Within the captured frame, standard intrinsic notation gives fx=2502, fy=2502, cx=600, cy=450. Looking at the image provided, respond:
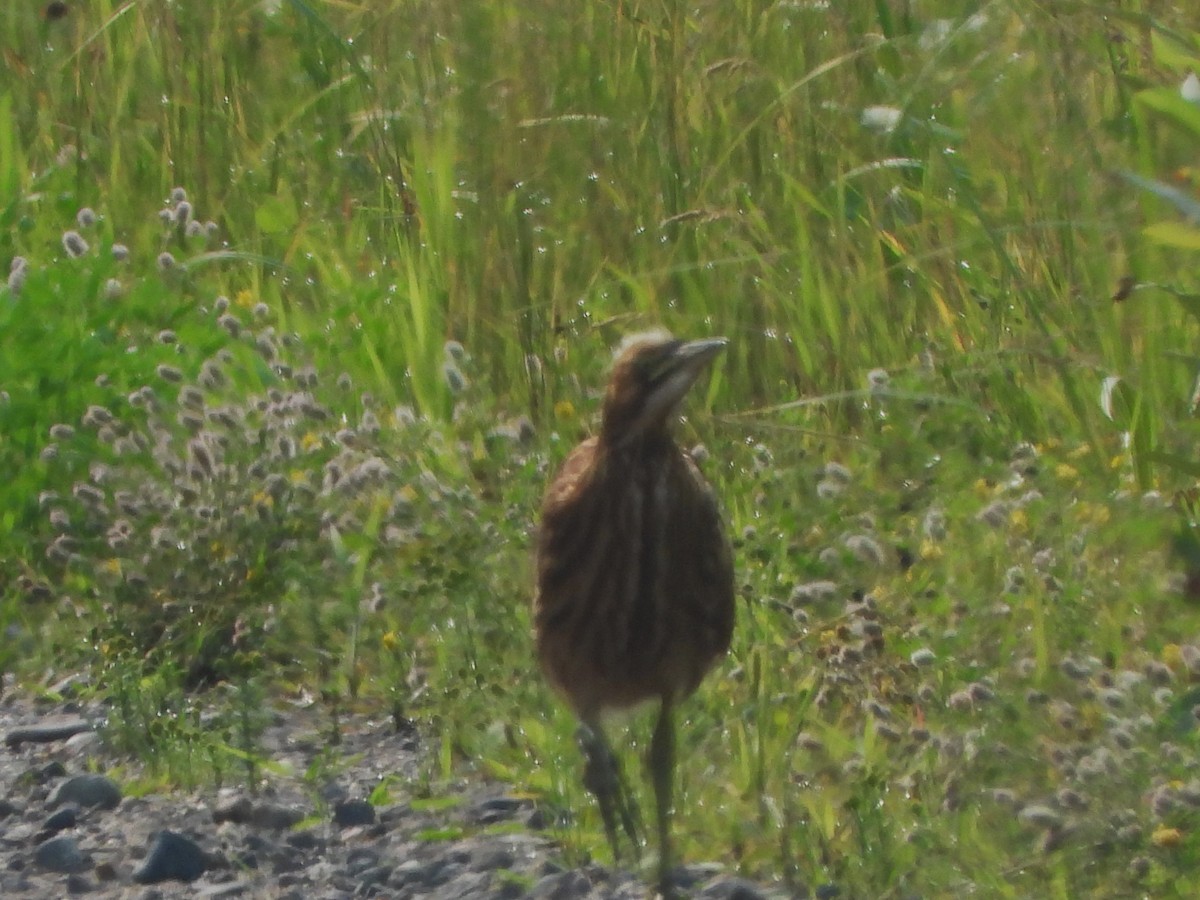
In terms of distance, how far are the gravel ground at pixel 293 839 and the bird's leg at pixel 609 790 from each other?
8 centimetres

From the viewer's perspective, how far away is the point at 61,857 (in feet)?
16.3

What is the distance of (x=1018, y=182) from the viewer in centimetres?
644

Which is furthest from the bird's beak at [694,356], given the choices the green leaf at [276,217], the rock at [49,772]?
the green leaf at [276,217]

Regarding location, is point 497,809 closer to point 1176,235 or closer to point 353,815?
point 353,815

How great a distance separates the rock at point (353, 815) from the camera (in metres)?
5.07

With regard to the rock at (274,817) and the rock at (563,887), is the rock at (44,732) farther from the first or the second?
the rock at (563,887)

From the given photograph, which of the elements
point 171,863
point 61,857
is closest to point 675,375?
point 171,863

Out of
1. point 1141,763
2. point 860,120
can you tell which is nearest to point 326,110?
point 860,120

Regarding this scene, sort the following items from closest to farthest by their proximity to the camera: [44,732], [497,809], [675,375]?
[675,375] → [497,809] → [44,732]

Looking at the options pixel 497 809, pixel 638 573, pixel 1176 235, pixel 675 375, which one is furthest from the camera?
pixel 497 809

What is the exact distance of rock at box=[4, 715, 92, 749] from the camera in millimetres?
5617

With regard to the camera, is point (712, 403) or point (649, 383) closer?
point (649, 383)

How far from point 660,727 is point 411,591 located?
0.95 metres

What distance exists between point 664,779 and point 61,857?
1218mm
